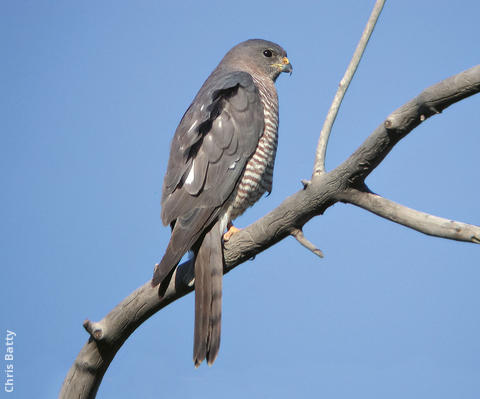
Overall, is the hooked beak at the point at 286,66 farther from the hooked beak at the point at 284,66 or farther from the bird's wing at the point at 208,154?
the bird's wing at the point at 208,154

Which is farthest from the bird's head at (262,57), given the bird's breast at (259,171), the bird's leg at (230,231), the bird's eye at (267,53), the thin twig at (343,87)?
the thin twig at (343,87)

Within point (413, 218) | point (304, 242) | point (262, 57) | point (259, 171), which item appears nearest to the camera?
point (413, 218)

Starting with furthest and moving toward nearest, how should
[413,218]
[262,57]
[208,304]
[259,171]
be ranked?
[262,57] < [259,171] < [208,304] < [413,218]

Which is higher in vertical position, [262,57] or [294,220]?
[262,57]

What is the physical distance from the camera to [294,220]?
2.92 metres

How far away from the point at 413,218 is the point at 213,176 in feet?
4.97

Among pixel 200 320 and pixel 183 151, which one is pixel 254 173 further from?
pixel 200 320

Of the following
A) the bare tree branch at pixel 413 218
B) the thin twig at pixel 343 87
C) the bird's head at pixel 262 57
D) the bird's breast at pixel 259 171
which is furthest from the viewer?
the bird's head at pixel 262 57

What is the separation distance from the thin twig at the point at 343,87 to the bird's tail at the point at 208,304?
846mm

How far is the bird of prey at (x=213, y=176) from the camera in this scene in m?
3.31

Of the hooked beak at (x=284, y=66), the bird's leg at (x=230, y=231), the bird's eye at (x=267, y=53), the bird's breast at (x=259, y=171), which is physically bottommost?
the bird's leg at (x=230, y=231)

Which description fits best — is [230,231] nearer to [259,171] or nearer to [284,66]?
[259,171]

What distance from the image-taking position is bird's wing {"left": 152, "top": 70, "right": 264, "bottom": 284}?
11.5 ft

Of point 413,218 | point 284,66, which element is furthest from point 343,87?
point 284,66
